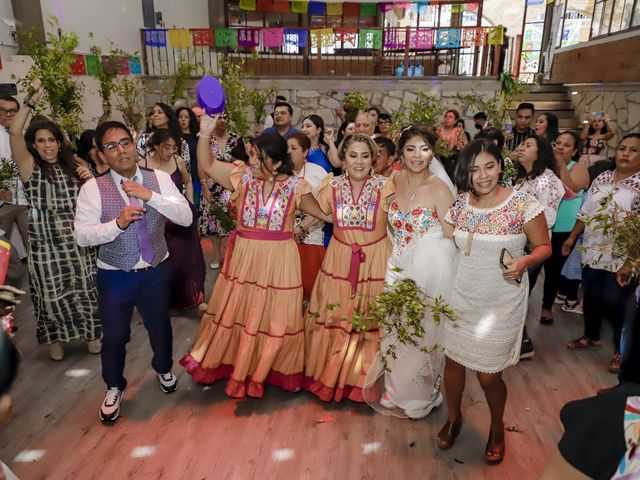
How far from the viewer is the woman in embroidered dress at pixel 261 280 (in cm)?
287

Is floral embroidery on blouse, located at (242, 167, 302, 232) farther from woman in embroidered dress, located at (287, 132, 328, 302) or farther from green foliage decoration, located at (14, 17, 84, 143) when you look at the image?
green foliage decoration, located at (14, 17, 84, 143)

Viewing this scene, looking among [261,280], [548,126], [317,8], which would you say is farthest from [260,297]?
[317,8]

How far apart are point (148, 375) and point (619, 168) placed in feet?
11.5

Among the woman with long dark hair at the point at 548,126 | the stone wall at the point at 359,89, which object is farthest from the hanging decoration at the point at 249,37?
the woman with long dark hair at the point at 548,126

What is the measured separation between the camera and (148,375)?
3.29 m

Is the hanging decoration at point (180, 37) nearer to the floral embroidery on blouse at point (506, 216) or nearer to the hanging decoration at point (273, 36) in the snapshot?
the hanging decoration at point (273, 36)

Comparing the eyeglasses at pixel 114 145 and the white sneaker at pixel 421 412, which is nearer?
the eyeglasses at pixel 114 145

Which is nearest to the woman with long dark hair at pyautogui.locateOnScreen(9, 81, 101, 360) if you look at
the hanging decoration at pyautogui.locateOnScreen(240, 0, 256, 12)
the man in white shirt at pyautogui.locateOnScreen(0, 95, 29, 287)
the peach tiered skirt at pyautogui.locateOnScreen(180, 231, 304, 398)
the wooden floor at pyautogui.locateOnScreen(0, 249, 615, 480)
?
the wooden floor at pyautogui.locateOnScreen(0, 249, 615, 480)

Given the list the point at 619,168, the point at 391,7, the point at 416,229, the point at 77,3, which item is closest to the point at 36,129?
the point at 416,229

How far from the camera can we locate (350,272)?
2865 millimetres

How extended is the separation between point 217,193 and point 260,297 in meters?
2.19

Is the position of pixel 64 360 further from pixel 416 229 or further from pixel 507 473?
pixel 507 473

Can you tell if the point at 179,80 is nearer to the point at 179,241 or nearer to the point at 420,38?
the point at 420,38

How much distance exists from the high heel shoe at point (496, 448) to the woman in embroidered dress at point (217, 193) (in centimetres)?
284
